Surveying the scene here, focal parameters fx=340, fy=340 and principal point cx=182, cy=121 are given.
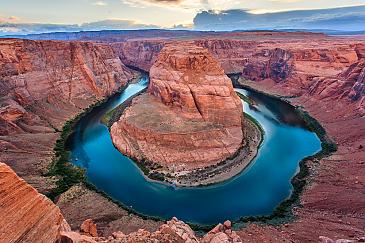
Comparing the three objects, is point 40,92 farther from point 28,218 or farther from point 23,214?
point 23,214

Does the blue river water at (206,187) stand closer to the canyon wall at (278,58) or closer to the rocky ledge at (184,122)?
the rocky ledge at (184,122)

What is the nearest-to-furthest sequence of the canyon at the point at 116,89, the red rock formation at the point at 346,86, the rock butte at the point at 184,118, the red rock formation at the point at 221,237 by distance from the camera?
the red rock formation at the point at 221,237, the canyon at the point at 116,89, the rock butte at the point at 184,118, the red rock formation at the point at 346,86

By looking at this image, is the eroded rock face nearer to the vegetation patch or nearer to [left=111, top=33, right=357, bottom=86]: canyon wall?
[left=111, top=33, right=357, bottom=86]: canyon wall

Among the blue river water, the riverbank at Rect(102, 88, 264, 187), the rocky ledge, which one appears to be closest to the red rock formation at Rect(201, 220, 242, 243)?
the blue river water

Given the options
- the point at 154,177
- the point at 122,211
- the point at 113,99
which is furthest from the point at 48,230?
the point at 113,99

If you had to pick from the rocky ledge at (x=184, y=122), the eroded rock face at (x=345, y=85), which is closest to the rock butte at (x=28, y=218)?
the rocky ledge at (x=184, y=122)
